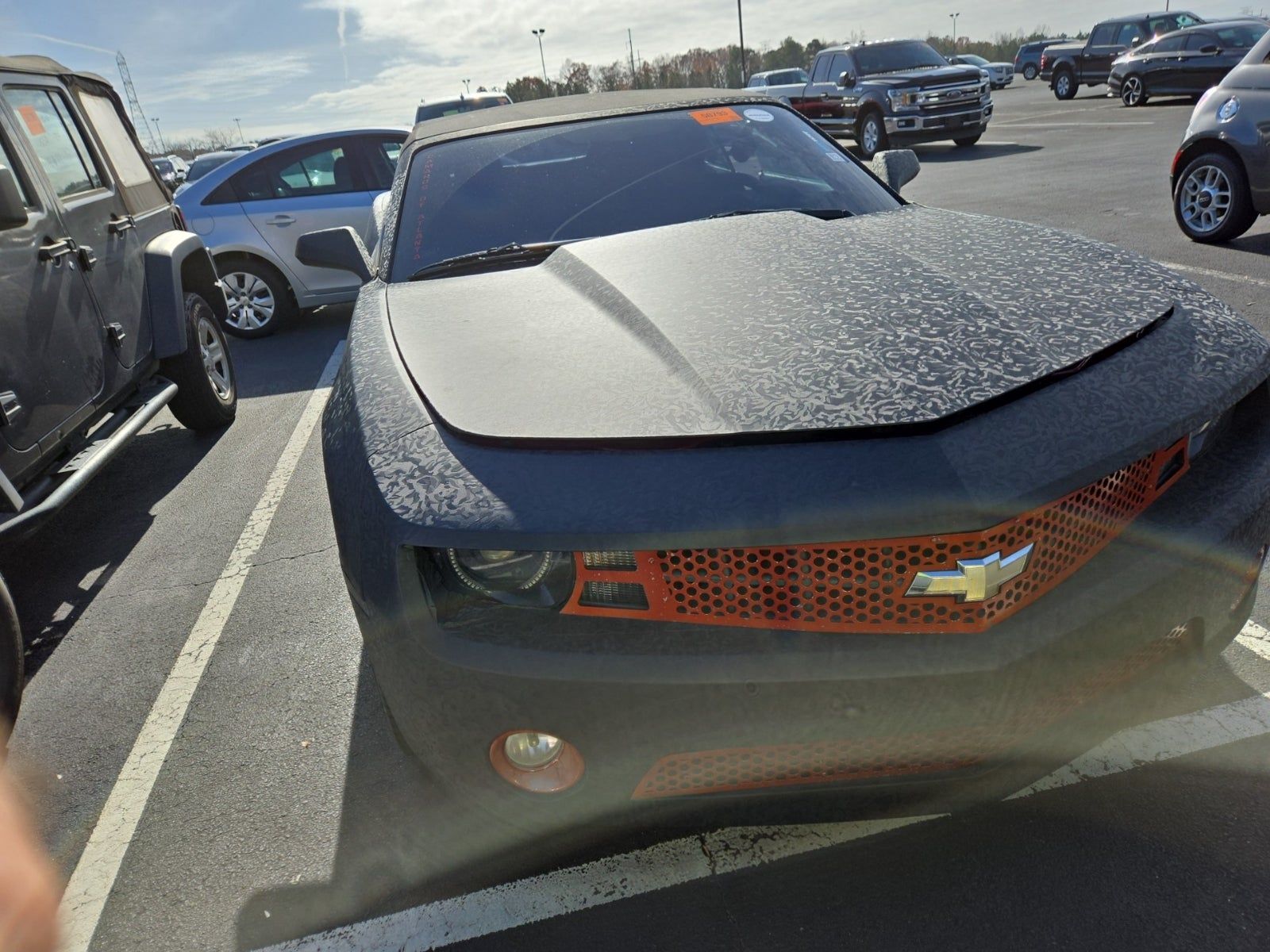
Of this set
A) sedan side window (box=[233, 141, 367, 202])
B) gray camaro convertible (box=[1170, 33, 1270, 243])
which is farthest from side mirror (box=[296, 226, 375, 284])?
gray camaro convertible (box=[1170, 33, 1270, 243])

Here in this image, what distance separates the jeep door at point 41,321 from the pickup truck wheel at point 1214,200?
7224mm

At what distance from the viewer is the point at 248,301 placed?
798cm

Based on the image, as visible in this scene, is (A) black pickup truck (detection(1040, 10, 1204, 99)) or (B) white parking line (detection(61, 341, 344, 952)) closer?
(B) white parking line (detection(61, 341, 344, 952))

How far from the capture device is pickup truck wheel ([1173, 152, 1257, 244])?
661 cm

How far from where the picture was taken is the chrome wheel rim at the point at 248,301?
795 centimetres

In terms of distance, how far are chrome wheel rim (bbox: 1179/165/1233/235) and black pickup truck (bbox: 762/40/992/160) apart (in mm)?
9291

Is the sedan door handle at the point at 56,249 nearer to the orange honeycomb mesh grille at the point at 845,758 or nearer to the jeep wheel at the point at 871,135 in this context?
the orange honeycomb mesh grille at the point at 845,758

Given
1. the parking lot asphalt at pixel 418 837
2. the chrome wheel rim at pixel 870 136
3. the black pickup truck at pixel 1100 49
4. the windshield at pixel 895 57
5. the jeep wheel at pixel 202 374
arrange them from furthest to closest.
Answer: the black pickup truck at pixel 1100 49 < the windshield at pixel 895 57 < the chrome wheel rim at pixel 870 136 < the jeep wheel at pixel 202 374 < the parking lot asphalt at pixel 418 837

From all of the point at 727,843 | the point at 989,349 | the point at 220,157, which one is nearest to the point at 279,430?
the point at 727,843

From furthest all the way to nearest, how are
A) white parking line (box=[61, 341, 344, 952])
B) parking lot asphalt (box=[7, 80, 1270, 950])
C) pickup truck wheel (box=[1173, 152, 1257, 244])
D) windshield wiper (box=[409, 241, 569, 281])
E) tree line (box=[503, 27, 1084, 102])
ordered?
tree line (box=[503, 27, 1084, 102]), pickup truck wheel (box=[1173, 152, 1257, 244]), windshield wiper (box=[409, 241, 569, 281]), white parking line (box=[61, 341, 344, 952]), parking lot asphalt (box=[7, 80, 1270, 950])

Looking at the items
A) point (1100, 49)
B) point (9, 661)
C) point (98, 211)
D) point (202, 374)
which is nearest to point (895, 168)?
point (9, 661)

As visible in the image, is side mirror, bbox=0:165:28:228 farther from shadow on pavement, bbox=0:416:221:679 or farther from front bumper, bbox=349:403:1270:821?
front bumper, bbox=349:403:1270:821

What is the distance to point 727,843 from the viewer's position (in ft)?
6.59

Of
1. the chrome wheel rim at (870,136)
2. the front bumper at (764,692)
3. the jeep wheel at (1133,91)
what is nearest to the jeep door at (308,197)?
the front bumper at (764,692)
